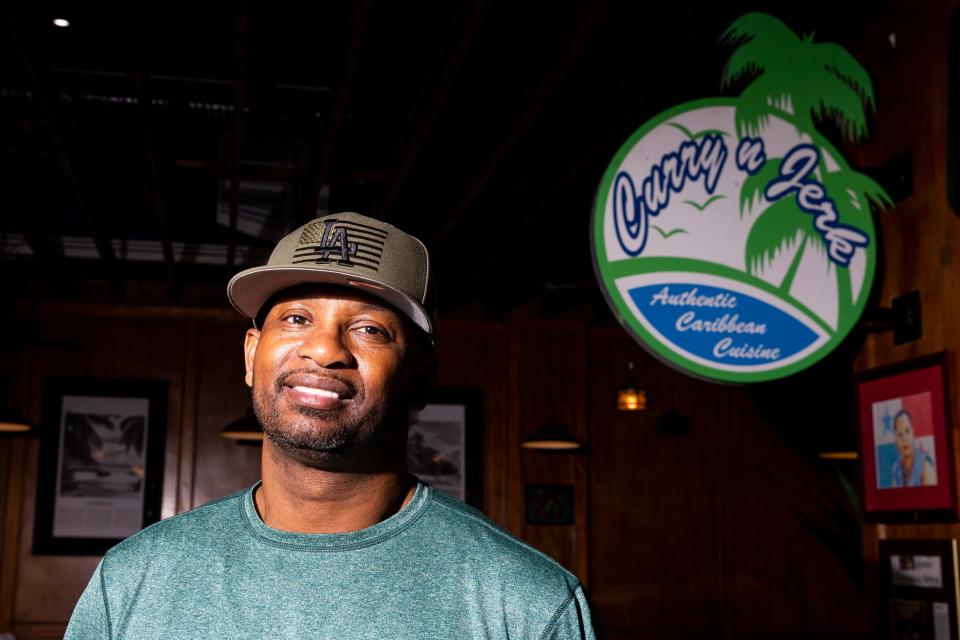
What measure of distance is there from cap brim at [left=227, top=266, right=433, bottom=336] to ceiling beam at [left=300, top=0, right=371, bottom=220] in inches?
84.0

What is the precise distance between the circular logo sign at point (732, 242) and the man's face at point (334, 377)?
1.47 m

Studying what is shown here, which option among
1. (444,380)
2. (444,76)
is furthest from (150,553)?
(444,380)

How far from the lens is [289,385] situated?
1383 millimetres

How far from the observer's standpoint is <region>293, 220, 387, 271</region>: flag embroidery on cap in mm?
1423

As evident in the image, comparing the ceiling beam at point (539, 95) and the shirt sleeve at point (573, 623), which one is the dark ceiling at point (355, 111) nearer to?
the ceiling beam at point (539, 95)

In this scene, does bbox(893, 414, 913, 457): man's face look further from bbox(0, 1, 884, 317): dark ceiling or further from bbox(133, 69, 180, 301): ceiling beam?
bbox(133, 69, 180, 301): ceiling beam

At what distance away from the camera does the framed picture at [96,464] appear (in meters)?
7.69

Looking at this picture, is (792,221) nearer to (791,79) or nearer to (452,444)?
(791,79)

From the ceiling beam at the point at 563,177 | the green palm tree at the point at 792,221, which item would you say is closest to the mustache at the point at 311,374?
the green palm tree at the point at 792,221

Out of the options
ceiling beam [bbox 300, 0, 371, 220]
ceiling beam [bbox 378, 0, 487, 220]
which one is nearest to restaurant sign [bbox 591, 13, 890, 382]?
ceiling beam [bbox 378, 0, 487, 220]

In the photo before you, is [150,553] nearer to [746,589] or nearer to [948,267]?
[948,267]

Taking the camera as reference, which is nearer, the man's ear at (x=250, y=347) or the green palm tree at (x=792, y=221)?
the man's ear at (x=250, y=347)

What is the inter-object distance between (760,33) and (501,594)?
2.47m

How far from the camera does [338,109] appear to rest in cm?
434
